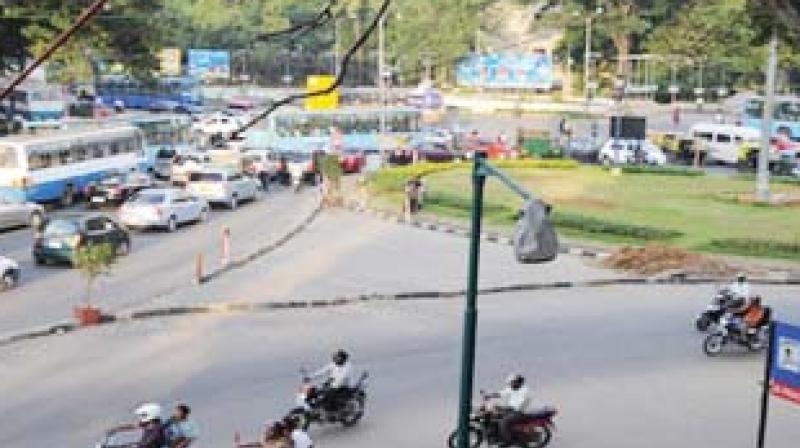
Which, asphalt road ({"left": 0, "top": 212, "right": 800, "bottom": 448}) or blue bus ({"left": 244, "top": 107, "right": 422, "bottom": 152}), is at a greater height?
blue bus ({"left": 244, "top": 107, "right": 422, "bottom": 152})

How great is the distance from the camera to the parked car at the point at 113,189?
125 ft

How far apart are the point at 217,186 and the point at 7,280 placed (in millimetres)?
14367

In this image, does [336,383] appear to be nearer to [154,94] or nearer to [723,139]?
[723,139]

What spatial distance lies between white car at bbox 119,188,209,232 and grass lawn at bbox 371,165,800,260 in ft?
23.2

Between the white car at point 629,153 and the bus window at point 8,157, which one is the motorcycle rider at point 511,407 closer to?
the bus window at point 8,157

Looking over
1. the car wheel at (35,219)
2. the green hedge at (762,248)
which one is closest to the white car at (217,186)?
the car wheel at (35,219)

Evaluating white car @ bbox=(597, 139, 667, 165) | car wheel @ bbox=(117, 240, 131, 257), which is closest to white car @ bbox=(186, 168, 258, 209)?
car wheel @ bbox=(117, 240, 131, 257)

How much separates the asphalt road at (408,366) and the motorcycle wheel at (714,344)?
18 centimetres

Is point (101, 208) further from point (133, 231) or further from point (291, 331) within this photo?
point (291, 331)

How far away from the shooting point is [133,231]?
108 ft

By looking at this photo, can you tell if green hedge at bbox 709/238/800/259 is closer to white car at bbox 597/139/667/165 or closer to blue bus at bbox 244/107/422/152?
white car at bbox 597/139/667/165

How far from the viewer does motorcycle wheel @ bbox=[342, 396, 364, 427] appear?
1550 centimetres

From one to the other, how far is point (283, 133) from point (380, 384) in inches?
1572

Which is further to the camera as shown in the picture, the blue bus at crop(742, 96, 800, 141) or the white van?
the blue bus at crop(742, 96, 800, 141)
